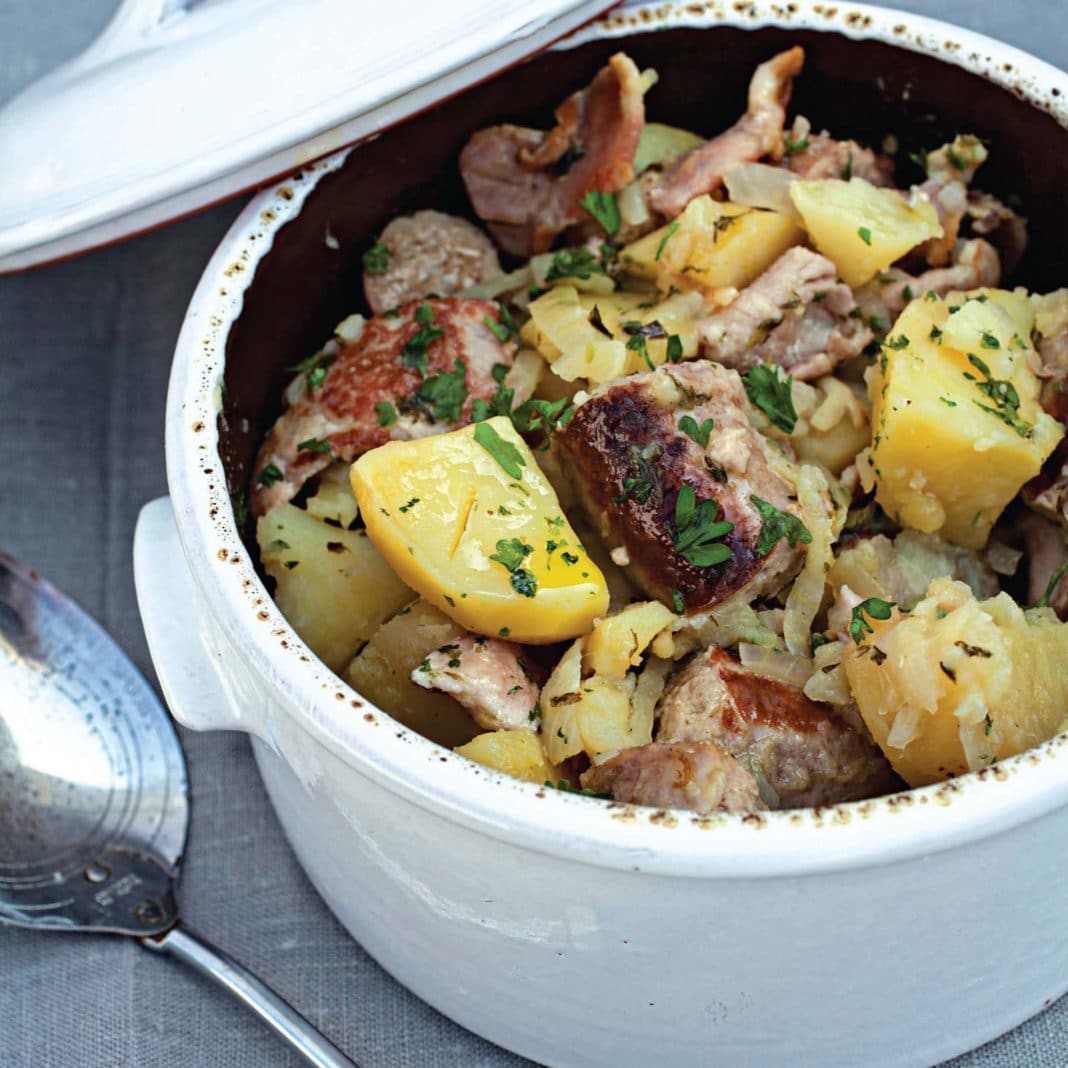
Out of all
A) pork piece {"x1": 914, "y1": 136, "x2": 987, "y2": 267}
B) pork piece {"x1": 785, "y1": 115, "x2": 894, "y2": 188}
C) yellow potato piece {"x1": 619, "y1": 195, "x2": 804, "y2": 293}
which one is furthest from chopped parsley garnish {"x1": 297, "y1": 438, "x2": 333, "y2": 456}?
pork piece {"x1": 914, "y1": 136, "x2": 987, "y2": 267}

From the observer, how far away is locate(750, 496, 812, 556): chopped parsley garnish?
1.83 metres

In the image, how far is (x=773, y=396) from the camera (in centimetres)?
207

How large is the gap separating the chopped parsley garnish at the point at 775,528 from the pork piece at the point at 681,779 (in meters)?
0.31

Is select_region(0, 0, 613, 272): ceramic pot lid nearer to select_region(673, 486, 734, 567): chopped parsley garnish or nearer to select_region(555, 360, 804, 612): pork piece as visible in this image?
select_region(555, 360, 804, 612): pork piece

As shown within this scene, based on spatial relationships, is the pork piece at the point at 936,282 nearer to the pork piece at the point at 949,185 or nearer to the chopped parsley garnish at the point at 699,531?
the pork piece at the point at 949,185

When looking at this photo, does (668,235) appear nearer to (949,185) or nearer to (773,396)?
(773,396)

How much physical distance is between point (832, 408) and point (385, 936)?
3.51 ft

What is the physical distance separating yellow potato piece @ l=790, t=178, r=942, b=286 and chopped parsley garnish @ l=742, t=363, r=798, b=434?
0.25 meters

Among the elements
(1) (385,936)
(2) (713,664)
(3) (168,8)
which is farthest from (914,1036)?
(3) (168,8)

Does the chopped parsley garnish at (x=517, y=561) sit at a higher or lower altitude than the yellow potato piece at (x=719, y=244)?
lower

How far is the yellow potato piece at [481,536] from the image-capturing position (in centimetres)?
178

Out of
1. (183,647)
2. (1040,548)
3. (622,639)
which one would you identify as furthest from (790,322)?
(183,647)

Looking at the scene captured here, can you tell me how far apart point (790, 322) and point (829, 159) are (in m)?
0.41

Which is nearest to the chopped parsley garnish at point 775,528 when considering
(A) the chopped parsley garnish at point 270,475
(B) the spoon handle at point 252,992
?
(A) the chopped parsley garnish at point 270,475
